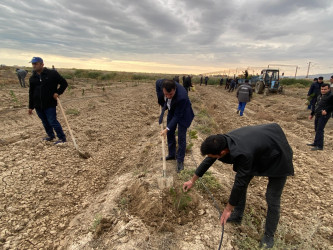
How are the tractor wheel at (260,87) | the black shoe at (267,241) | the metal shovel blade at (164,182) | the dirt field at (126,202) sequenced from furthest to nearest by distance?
the tractor wheel at (260,87), the metal shovel blade at (164,182), the dirt field at (126,202), the black shoe at (267,241)

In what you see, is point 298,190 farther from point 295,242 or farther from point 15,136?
point 15,136

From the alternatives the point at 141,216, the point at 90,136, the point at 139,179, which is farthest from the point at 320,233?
the point at 90,136

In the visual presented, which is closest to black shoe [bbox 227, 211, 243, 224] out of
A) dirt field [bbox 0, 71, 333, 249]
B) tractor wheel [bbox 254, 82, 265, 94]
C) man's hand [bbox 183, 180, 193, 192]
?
dirt field [bbox 0, 71, 333, 249]

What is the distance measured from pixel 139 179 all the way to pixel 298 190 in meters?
2.87

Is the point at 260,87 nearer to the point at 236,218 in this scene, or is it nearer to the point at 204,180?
the point at 204,180

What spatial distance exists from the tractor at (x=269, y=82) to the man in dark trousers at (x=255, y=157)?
1566 centimetres

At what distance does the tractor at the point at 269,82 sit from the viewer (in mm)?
16016

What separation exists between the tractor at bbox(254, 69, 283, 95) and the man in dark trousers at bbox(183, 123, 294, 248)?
15.7 meters

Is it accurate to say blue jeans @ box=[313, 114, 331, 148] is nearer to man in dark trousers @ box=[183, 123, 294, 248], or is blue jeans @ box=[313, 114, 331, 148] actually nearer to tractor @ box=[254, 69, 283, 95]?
man in dark trousers @ box=[183, 123, 294, 248]

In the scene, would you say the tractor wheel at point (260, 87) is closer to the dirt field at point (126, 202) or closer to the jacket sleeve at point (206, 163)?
the dirt field at point (126, 202)

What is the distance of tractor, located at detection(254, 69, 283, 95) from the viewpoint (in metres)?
16.0

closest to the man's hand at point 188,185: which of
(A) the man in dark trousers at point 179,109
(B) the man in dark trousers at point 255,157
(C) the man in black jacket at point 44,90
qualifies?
(B) the man in dark trousers at point 255,157

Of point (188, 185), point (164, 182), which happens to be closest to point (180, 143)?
point (164, 182)

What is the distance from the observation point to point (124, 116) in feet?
26.6
